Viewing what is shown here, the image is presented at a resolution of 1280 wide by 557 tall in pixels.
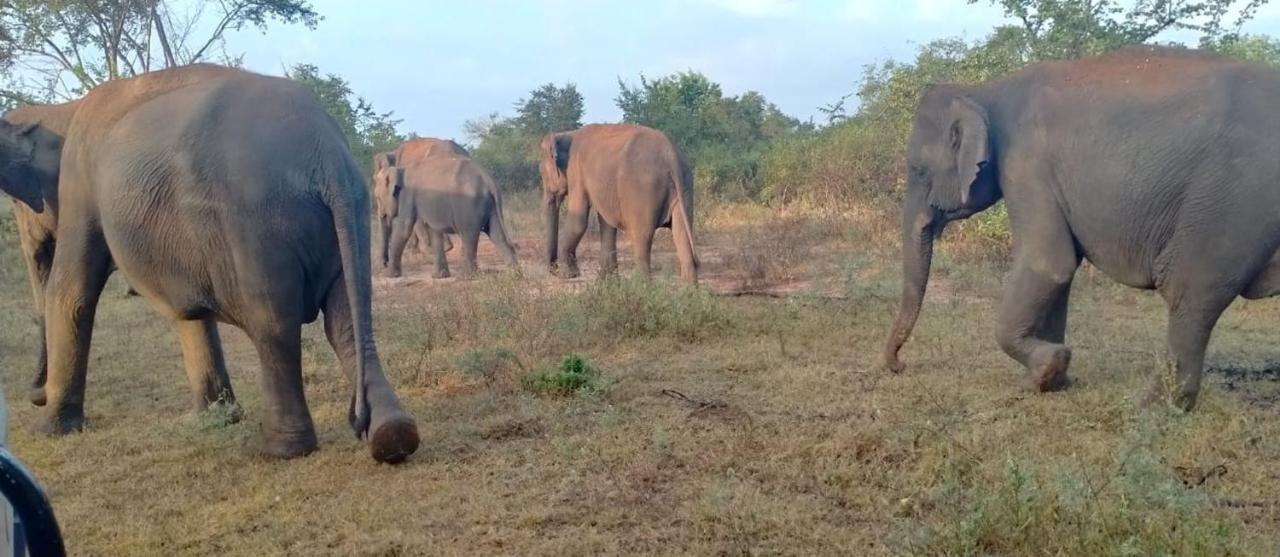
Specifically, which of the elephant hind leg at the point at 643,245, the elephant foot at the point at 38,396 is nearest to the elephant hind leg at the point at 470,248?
the elephant hind leg at the point at 643,245

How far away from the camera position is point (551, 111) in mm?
34750

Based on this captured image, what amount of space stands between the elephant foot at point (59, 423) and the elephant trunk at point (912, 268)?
470cm

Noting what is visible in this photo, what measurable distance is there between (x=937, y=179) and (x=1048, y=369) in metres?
1.38

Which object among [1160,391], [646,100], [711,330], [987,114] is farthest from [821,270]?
[646,100]

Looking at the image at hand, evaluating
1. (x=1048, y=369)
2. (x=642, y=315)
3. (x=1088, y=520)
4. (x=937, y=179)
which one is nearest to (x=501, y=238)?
(x=642, y=315)

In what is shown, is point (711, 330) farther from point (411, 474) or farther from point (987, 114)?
point (411, 474)

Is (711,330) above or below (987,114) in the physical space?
below

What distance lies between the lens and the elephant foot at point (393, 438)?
490 centimetres

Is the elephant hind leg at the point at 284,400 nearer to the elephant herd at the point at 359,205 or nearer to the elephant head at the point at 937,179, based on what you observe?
the elephant herd at the point at 359,205

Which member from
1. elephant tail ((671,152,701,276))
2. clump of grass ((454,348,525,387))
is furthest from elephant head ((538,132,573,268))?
clump of grass ((454,348,525,387))

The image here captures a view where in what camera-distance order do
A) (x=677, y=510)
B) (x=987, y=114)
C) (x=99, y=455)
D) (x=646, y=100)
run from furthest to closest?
(x=646, y=100), (x=987, y=114), (x=99, y=455), (x=677, y=510)

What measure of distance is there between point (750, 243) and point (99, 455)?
392 inches

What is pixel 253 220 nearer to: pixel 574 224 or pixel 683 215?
pixel 683 215

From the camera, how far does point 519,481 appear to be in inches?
190
